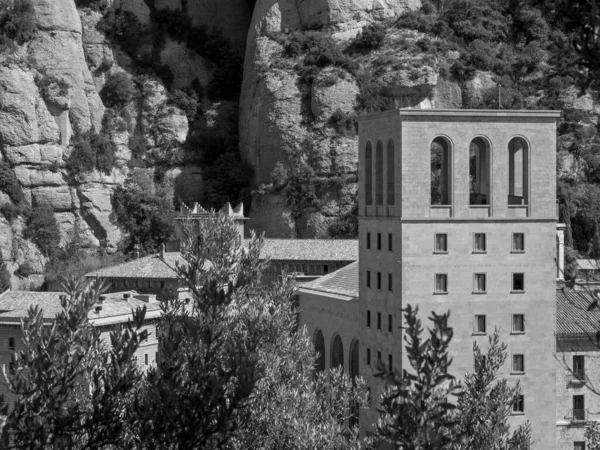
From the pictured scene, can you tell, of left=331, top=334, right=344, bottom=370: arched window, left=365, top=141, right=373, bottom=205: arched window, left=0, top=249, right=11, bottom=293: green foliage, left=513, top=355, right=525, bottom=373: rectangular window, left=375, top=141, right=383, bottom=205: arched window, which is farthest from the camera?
left=0, top=249, right=11, bottom=293: green foliage

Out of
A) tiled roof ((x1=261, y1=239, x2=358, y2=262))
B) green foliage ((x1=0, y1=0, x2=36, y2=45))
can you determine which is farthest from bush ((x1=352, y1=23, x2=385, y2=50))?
green foliage ((x1=0, y1=0, x2=36, y2=45))

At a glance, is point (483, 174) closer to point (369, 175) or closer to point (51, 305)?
point (369, 175)

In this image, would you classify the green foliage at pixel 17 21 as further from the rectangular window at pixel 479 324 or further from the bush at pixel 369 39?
the rectangular window at pixel 479 324

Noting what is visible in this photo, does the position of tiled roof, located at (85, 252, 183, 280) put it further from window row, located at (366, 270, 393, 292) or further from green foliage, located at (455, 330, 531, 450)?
green foliage, located at (455, 330, 531, 450)

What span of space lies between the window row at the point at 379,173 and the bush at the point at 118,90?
161 ft

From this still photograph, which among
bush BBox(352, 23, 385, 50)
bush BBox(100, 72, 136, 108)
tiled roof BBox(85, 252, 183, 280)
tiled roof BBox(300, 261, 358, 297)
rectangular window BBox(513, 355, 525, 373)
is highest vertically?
bush BBox(352, 23, 385, 50)

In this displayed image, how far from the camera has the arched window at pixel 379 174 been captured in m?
52.1

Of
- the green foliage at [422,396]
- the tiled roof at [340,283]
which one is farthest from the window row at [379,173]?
the green foliage at [422,396]

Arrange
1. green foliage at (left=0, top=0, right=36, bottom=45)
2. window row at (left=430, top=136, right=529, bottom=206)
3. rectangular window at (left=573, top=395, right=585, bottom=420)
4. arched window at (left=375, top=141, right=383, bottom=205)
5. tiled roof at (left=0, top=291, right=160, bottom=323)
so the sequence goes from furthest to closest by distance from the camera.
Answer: green foliage at (left=0, top=0, right=36, bottom=45), tiled roof at (left=0, top=291, right=160, bottom=323), rectangular window at (left=573, top=395, right=585, bottom=420), arched window at (left=375, top=141, right=383, bottom=205), window row at (left=430, top=136, right=529, bottom=206)

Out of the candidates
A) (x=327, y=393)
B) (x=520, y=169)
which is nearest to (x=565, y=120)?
(x=520, y=169)

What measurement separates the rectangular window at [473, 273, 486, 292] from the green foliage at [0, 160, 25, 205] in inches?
1892

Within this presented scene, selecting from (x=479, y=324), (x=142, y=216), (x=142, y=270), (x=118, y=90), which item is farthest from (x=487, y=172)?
(x=118, y=90)

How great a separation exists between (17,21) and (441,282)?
173ft

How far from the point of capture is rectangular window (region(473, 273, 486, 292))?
4944cm
